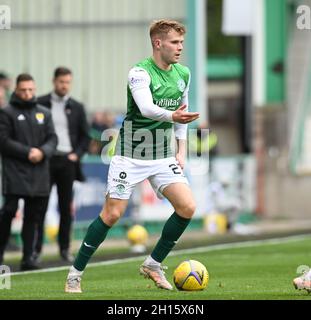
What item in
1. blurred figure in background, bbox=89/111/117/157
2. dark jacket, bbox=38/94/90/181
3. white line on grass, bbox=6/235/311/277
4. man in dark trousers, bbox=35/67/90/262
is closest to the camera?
white line on grass, bbox=6/235/311/277

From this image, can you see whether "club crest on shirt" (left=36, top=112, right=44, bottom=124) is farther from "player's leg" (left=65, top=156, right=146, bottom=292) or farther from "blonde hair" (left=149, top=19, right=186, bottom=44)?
"blonde hair" (left=149, top=19, right=186, bottom=44)

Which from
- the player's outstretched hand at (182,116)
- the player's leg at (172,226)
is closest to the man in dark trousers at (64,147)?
the player's leg at (172,226)

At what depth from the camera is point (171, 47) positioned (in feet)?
34.1

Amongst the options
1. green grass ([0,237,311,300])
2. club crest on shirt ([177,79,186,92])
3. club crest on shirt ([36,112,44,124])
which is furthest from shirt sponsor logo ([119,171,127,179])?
club crest on shirt ([36,112,44,124])

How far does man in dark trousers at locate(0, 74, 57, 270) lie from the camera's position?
13.8 metres

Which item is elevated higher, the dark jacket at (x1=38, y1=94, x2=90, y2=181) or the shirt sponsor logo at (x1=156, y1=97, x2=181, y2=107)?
the shirt sponsor logo at (x1=156, y1=97, x2=181, y2=107)

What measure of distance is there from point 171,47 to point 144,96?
1.73 ft

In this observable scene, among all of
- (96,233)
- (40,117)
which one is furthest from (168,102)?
(40,117)

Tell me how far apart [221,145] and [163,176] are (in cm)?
3922

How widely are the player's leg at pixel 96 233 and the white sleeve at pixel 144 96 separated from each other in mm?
827

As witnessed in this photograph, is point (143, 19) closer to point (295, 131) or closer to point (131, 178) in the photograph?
point (295, 131)

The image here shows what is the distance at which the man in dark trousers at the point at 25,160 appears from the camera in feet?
45.3

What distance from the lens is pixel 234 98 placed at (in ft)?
170

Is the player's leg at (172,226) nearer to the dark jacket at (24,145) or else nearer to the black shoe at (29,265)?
the black shoe at (29,265)
